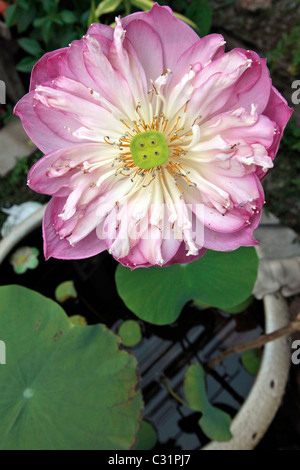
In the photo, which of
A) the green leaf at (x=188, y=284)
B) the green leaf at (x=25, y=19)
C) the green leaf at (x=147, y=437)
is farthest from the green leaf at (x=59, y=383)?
the green leaf at (x=25, y=19)

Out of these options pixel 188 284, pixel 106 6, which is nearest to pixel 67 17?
pixel 106 6

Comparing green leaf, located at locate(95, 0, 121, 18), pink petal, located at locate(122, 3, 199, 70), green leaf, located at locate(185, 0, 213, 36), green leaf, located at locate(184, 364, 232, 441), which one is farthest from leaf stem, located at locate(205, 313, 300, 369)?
green leaf, located at locate(185, 0, 213, 36)

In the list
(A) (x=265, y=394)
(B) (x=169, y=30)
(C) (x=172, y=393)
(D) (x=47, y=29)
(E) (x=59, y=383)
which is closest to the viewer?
(B) (x=169, y=30)

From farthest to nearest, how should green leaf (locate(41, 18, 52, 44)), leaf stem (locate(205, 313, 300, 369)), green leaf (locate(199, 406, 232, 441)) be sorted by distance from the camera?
1. green leaf (locate(41, 18, 52, 44))
2. green leaf (locate(199, 406, 232, 441))
3. leaf stem (locate(205, 313, 300, 369))

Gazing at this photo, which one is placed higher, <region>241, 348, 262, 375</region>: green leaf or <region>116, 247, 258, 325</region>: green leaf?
<region>116, 247, 258, 325</region>: green leaf

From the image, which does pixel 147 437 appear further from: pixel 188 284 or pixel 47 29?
pixel 47 29

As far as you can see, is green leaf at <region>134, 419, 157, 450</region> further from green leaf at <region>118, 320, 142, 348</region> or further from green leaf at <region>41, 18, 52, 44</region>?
green leaf at <region>41, 18, 52, 44</region>

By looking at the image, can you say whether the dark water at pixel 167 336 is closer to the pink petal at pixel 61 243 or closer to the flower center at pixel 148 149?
the pink petal at pixel 61 243

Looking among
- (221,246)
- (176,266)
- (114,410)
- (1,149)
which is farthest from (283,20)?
(114,410)
